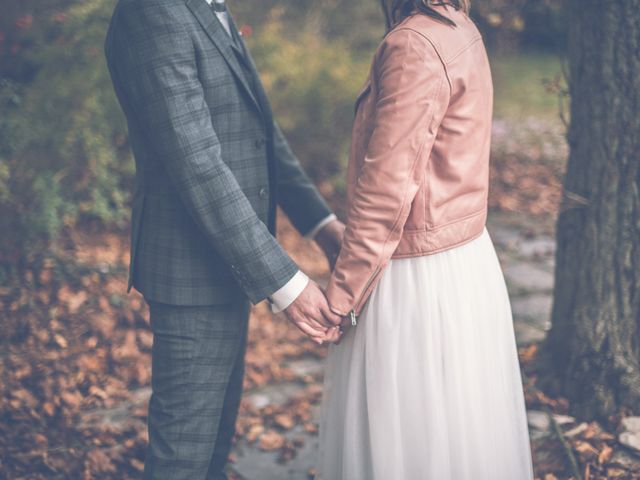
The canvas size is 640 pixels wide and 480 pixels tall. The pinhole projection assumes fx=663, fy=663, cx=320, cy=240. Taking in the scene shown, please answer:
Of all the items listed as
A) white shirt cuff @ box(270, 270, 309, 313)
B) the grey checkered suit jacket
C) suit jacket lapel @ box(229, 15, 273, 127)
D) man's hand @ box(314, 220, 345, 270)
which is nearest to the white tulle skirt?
white shirt cuff @ box(270, 270, 309, 313)

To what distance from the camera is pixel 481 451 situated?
2104 mm

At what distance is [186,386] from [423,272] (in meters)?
0.85

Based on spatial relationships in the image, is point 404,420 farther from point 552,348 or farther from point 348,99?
point 348,99

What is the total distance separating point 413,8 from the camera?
2020 mm

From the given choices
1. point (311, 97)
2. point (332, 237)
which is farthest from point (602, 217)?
point (311, 97)

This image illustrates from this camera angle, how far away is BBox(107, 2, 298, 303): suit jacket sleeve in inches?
76.8

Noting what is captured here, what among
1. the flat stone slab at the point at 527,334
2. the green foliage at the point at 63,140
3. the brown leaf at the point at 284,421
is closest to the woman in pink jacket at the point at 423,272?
the brown leaf at the point at 284,421

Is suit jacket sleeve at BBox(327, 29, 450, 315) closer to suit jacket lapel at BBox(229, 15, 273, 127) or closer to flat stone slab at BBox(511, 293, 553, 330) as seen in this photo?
suit jacket lapel at BBox(229, 15, 273, 127)

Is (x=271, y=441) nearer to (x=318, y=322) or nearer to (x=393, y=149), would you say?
(x=318, y=322)

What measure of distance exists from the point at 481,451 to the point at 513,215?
4803 mm

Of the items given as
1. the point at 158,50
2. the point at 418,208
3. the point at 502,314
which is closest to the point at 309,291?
the point at 418,208

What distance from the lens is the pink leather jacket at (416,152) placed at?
1.89m

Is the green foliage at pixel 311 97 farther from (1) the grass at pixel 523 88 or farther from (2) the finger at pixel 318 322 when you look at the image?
(2) the finger at pixel 318 322

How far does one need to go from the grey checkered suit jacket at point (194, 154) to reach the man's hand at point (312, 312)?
3.4 inches
